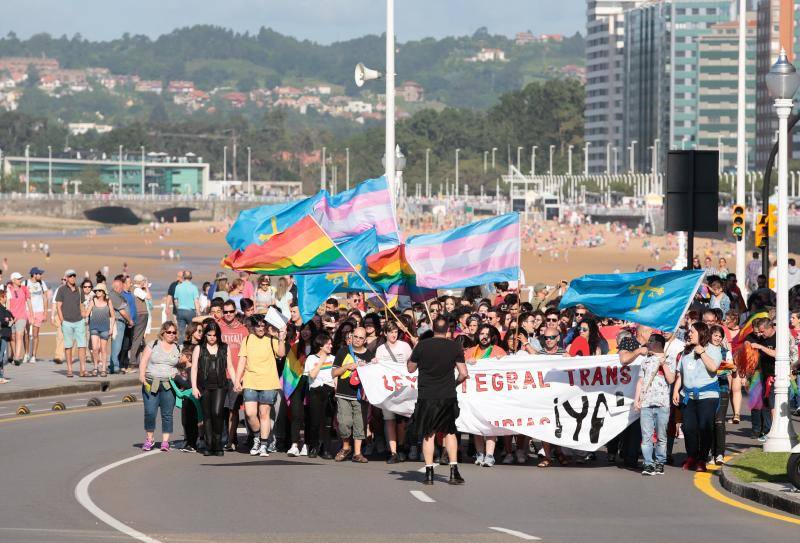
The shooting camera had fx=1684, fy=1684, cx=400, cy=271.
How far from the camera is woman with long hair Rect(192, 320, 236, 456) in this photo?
1719 centimetres

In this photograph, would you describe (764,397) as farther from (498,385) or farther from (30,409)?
(30,409)

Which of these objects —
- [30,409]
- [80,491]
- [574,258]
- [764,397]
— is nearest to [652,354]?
[764,397]

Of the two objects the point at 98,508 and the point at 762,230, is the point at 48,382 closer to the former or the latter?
the point at 98,508

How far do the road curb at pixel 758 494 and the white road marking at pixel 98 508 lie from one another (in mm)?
5001

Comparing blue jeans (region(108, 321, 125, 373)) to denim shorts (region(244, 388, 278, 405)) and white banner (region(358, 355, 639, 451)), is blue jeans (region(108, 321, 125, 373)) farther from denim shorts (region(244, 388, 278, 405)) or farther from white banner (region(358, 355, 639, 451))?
white banner (region(358, 355, 639, 451))

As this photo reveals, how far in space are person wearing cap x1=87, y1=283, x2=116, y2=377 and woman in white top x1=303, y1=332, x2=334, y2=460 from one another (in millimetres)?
9188

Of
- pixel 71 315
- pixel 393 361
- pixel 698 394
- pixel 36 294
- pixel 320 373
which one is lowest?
pixel 698 394

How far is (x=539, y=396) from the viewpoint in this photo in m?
Result: 16.6

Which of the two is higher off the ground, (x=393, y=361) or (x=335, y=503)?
(x=393, y=361)

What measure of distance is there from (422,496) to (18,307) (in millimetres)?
15451

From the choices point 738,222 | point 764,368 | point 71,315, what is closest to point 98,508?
point 764,368

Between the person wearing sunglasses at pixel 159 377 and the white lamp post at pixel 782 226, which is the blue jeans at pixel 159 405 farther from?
the white lamp post at pixel 782 226

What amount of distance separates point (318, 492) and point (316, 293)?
402cm

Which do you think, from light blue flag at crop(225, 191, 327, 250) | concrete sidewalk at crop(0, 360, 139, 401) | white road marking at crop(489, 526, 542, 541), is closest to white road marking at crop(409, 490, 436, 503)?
white road marking at crop(489, 526, 542, 541)
